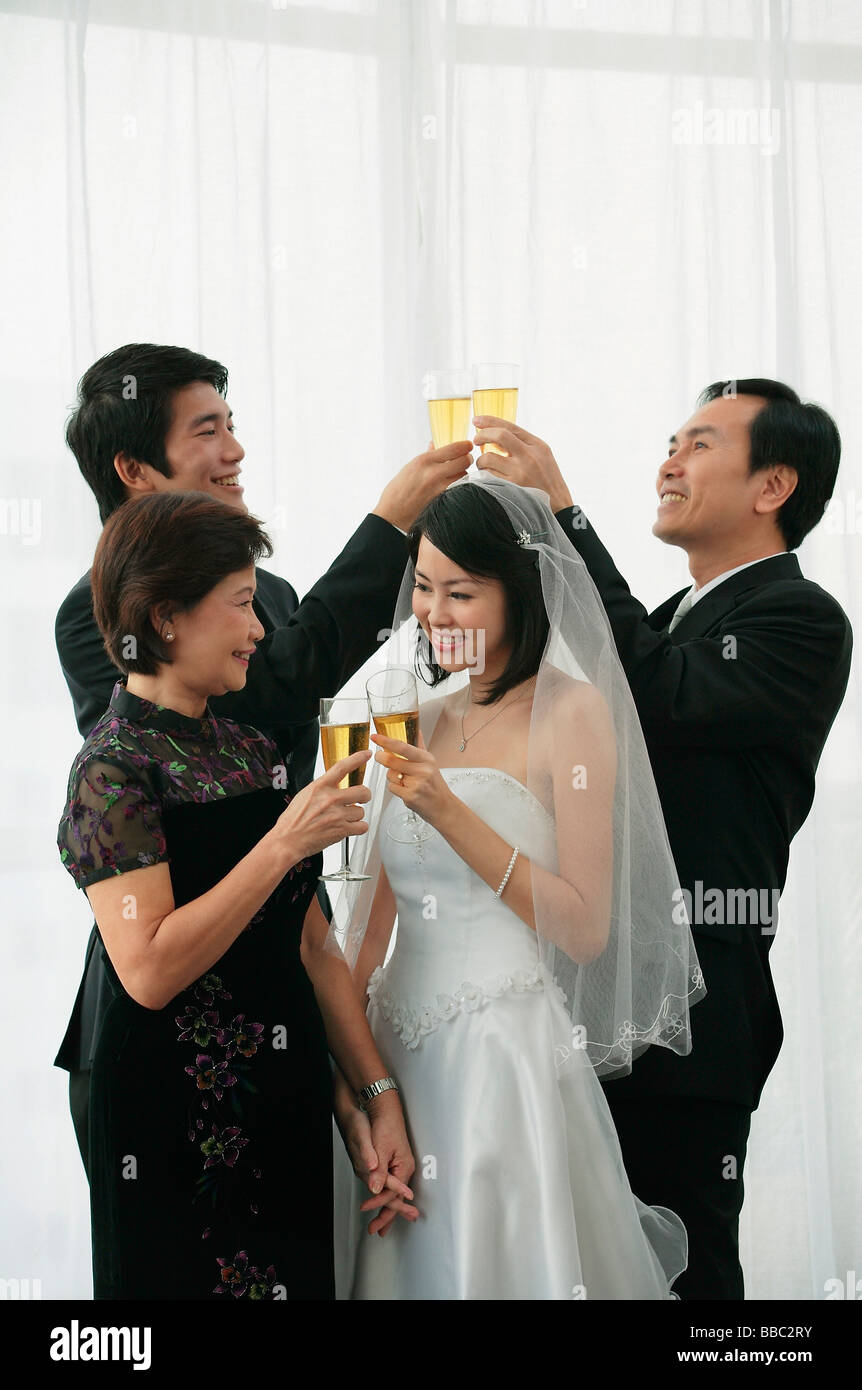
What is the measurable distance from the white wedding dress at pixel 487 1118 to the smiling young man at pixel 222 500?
33 centimetres

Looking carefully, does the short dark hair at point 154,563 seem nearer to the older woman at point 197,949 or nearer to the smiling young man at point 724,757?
the older woman at point 197,949

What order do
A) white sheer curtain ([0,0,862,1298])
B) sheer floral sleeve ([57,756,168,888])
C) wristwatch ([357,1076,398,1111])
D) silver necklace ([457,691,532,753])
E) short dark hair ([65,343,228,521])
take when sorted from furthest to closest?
white sheer curtain ([0,0,862,1298]), short dark hair ([65,343,228,521]), silver necklace ([457,691,532,753]), wristwatch ([357,1076,398,1111]), sheer floral sleeve ([57,756,168,888])

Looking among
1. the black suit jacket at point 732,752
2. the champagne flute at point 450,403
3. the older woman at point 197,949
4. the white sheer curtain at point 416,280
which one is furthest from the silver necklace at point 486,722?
the white sheer curtain at point 416,280

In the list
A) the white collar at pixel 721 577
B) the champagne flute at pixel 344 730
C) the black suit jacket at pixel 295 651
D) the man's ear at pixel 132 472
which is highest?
the man's ear at pixel 132 472

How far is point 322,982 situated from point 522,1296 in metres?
A: 0.51

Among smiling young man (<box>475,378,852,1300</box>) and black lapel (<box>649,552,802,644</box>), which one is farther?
black lapel (<box>649,552,802,644</box>)

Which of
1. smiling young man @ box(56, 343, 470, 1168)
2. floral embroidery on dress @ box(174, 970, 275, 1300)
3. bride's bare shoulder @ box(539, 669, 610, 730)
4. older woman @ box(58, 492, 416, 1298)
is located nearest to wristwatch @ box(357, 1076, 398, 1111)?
older woman @ box(58, 492, 416, 1298)

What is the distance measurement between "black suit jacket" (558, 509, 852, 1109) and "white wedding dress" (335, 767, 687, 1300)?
0.30 metres

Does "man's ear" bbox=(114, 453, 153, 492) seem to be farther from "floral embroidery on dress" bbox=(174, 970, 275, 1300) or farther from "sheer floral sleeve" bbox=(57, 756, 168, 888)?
"floral embroidery on dress" bbox=(174, 970, 275, 1300)

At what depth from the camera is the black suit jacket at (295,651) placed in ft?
6.74

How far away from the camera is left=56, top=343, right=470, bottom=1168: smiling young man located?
2061 mm

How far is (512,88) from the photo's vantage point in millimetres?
3150
